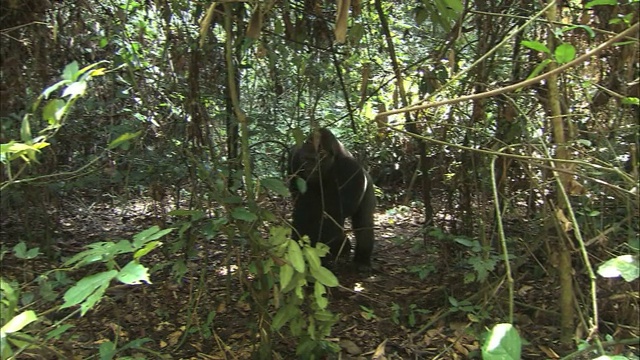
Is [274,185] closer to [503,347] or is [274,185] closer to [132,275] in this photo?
[132,275]

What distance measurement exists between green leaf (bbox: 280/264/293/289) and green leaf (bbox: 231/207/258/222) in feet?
0.84

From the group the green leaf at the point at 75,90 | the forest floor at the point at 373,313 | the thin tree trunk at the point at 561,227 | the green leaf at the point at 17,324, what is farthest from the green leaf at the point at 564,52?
the green leaf at the point at 17,324

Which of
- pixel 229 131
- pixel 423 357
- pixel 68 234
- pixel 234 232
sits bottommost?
pixel 423 357

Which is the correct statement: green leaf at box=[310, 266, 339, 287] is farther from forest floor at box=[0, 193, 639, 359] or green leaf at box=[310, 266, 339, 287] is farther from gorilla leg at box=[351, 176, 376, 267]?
gorilla leg at box=[351, 176, 376, 267]

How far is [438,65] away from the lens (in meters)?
3.52

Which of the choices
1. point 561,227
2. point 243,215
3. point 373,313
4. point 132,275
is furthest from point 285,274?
point 373,313

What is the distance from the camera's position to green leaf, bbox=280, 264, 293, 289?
224 cm

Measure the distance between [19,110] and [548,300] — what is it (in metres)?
3.45

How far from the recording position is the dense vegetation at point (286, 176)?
2.39 metres

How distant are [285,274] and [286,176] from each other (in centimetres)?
132

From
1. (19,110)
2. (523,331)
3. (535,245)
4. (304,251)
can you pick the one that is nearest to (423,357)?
(523,331)

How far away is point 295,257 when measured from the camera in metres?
2.20

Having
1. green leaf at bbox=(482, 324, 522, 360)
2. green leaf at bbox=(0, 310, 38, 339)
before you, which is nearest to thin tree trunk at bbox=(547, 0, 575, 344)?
green leaf at bbox=(482, 324, 522, 360)

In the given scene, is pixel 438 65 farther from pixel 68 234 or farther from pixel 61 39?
pixel 68 234
